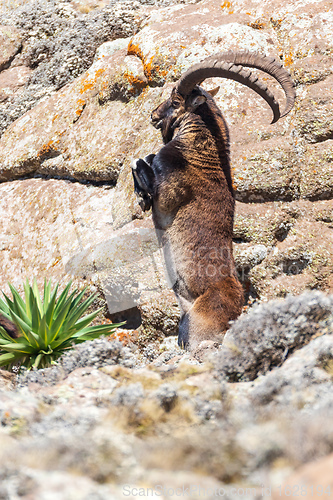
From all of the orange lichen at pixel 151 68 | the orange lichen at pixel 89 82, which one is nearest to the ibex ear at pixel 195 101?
the orange lichen at pixel 151 68

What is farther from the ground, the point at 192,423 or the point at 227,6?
the point at 227,6

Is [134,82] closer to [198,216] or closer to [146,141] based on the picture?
[146,141]

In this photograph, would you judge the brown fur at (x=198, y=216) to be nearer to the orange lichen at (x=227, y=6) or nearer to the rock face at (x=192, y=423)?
the rock face at (x=192, y=423)

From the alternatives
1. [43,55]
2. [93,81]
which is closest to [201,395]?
[93,81]

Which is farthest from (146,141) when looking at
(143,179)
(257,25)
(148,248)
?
(257,25)

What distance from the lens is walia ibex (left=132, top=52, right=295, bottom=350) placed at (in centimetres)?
539

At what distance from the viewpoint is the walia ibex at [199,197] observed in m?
5.39

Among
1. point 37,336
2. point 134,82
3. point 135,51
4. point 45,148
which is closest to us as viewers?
point 37,336

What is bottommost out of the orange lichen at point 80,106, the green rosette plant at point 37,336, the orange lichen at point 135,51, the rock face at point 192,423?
the green rosette plant at point 37,336

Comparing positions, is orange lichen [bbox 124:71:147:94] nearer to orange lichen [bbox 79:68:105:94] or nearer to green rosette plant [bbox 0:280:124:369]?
orange lichen [bbox 79:68:105:94]

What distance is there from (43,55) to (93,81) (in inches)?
104

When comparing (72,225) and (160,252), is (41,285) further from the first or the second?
(160,252)

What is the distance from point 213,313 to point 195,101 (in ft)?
9.45

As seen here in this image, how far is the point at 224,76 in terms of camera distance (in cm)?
547
